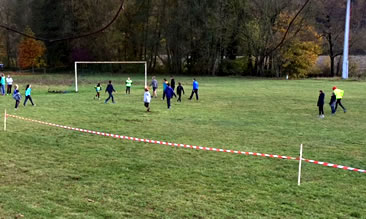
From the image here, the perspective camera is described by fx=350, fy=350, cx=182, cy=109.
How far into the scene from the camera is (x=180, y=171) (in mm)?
8438

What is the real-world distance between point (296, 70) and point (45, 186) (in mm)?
53224

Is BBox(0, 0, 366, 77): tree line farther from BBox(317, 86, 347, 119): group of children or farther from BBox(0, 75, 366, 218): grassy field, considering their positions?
BBox(0, 75, 366, 218): grassy field

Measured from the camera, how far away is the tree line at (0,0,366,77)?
173 ft

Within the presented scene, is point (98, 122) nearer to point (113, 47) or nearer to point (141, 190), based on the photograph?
point (141, 190)

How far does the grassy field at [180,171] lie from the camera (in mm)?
6238

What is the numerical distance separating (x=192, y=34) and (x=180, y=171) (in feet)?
179

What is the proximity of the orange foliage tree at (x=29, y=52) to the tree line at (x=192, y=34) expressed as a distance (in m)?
0.20

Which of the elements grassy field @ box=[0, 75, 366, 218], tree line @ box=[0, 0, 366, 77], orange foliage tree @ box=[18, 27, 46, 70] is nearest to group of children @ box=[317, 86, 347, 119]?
grassy field @ box=[0, 75, 366, 218]

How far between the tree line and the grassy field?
1490 inches

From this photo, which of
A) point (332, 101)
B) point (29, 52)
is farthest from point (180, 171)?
point (29, 52)

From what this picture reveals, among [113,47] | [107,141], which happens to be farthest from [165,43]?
[107,141]

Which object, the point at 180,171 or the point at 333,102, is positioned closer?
the point at 180,171

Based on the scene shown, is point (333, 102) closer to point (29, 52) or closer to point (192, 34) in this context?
point (192, 34)

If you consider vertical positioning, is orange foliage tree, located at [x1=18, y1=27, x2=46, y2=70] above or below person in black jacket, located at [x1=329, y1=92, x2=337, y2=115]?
above
